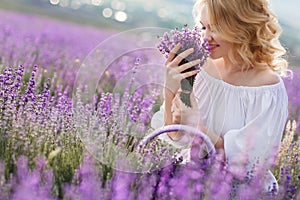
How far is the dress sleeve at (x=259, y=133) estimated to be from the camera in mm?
2438

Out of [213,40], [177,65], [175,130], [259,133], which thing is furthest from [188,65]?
[259,133]

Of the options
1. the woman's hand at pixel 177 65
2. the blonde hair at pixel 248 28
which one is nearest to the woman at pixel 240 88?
the blonde hair at pixel 248 28

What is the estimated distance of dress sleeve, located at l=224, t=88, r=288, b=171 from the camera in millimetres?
2438

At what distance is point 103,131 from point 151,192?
1.05 ft

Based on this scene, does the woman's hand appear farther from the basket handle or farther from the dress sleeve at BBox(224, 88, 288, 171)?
the dress sleeve at BBox(224, 88, 288, 171)

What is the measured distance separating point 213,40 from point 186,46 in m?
0.37

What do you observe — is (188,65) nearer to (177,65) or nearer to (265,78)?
(177,65)

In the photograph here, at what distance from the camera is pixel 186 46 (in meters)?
2.25

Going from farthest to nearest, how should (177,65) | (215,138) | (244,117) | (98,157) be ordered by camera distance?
(244,117), (215,138), (177,65), (98,157)

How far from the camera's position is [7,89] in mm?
2365

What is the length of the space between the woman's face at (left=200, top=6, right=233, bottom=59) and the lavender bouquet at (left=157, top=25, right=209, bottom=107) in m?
0.25

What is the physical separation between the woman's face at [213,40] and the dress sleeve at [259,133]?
0.25 m

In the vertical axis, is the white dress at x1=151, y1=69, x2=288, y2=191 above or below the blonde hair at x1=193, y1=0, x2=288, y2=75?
below

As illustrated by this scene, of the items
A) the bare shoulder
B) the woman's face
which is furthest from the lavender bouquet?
the bare shoulder
